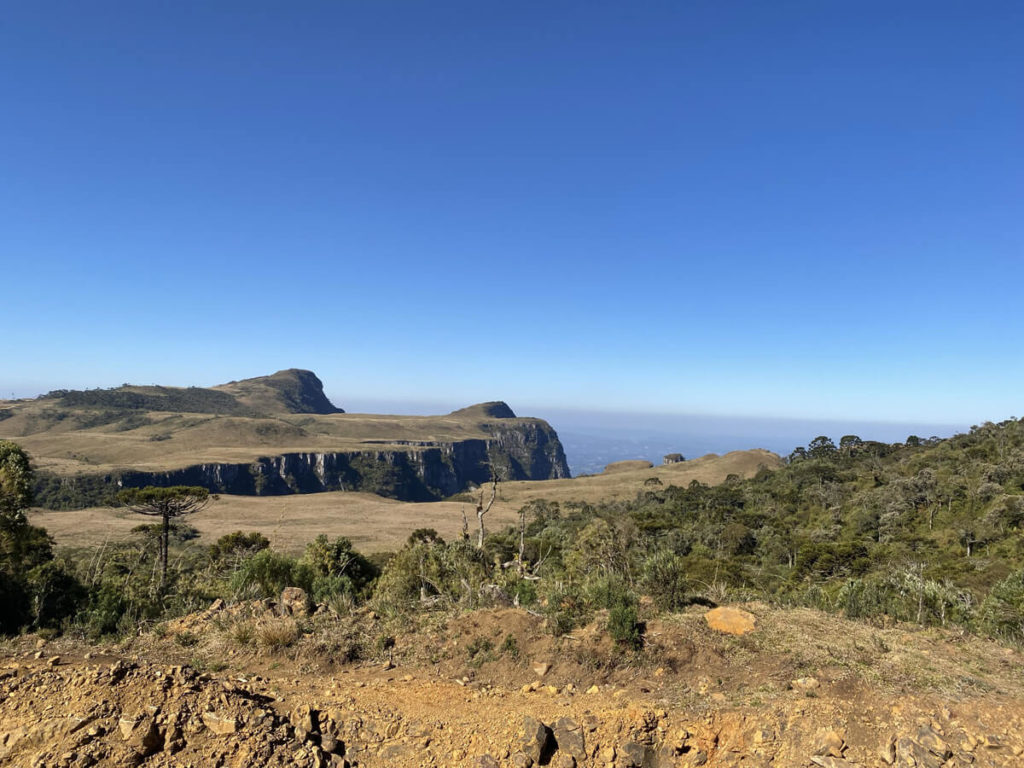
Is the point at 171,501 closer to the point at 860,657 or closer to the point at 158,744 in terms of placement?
the point at 158,744

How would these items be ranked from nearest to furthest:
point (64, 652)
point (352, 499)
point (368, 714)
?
point (368, 714) → point (64, 652) → point (352, 499)

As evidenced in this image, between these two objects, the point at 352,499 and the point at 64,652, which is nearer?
the point at 64,652

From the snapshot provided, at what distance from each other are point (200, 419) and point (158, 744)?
609 feet

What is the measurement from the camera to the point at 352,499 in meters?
88.8

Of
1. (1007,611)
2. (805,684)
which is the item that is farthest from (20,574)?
(1007,611)

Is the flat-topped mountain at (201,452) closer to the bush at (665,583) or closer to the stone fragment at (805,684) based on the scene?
the bush at (665,583)

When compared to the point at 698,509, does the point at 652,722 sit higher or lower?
higher

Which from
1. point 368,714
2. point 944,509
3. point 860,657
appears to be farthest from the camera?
point 944,509

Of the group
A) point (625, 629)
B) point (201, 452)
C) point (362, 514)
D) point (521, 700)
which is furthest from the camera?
point (201, 452)

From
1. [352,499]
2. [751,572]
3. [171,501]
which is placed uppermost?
[171,501]

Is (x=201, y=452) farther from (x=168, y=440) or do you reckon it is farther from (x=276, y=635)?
(x=276, y=635)

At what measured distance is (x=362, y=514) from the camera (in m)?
73.1

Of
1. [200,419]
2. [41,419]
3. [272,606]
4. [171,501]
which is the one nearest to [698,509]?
[171,501]

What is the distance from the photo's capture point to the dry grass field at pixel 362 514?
2111 inches
